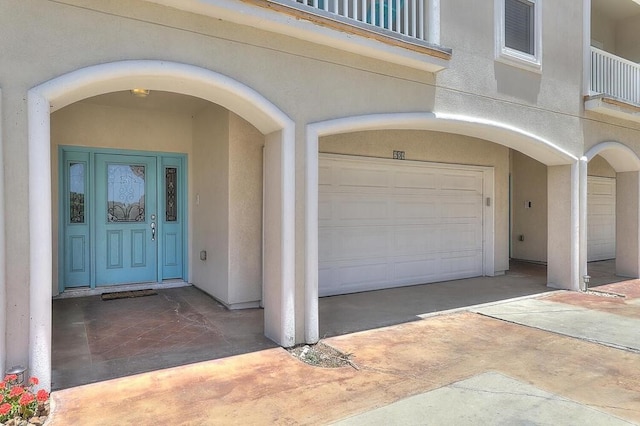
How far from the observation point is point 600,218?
13195mm

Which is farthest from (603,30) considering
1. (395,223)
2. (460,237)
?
(395,223)

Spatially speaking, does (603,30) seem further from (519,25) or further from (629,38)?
(519,25)

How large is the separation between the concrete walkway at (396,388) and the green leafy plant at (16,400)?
0.21 m

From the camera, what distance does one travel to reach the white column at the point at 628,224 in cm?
1005

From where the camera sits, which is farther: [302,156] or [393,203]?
[393,203]

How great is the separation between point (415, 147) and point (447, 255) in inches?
100

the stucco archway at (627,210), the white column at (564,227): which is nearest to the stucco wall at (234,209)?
the white column at (564,227)

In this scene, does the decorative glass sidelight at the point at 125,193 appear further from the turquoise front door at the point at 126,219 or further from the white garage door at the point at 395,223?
the white garage door at the point at 395,223

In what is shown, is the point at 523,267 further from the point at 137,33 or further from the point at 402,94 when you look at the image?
the point at 137,33

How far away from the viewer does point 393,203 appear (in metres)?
8.72

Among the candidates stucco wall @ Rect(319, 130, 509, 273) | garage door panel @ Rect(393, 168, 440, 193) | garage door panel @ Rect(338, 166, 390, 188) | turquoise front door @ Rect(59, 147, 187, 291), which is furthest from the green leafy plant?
garage door panel @ Rect(393, 168, 440, 193)

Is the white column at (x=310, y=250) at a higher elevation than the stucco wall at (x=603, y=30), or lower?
lower

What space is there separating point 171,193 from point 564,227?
7908 mm

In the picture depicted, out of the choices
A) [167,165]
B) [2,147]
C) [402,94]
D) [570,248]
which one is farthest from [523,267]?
[2,147]
